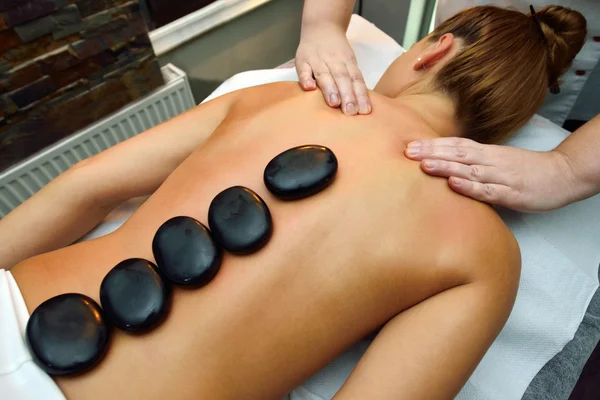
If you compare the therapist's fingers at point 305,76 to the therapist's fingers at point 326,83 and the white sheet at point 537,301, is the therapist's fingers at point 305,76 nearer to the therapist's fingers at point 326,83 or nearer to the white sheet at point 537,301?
the therapist's fingers at point 326,83

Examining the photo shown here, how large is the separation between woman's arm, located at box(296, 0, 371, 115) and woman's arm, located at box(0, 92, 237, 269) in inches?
7.2

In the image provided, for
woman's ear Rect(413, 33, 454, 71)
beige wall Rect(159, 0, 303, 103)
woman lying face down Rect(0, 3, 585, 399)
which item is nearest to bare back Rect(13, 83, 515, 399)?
woman lying face down Rect(0, 3, 585, 399)

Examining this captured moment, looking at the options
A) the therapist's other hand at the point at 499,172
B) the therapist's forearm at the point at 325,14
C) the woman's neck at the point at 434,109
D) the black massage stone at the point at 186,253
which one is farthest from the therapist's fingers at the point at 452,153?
the therapist's forearm at the point at 325,14

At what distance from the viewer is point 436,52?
0.83 metres

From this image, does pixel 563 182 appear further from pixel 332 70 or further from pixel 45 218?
pixel 45 218

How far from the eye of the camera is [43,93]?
3.73ft

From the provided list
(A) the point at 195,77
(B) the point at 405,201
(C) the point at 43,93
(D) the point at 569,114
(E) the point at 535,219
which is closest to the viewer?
(B) the point at 405,201

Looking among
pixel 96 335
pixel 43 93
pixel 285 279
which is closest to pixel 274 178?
pixel 285 279

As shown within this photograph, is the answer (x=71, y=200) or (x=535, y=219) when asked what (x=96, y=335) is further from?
(x=535, y=219)

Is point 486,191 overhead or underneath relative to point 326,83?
underneath

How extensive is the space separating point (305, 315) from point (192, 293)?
17 centimetres

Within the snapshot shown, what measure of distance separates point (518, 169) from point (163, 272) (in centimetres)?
63

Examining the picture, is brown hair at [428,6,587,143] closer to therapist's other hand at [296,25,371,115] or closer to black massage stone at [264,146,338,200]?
therapist's other hand at [296,25,371,115]

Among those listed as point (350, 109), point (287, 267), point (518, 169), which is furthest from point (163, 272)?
point (518, 169)
